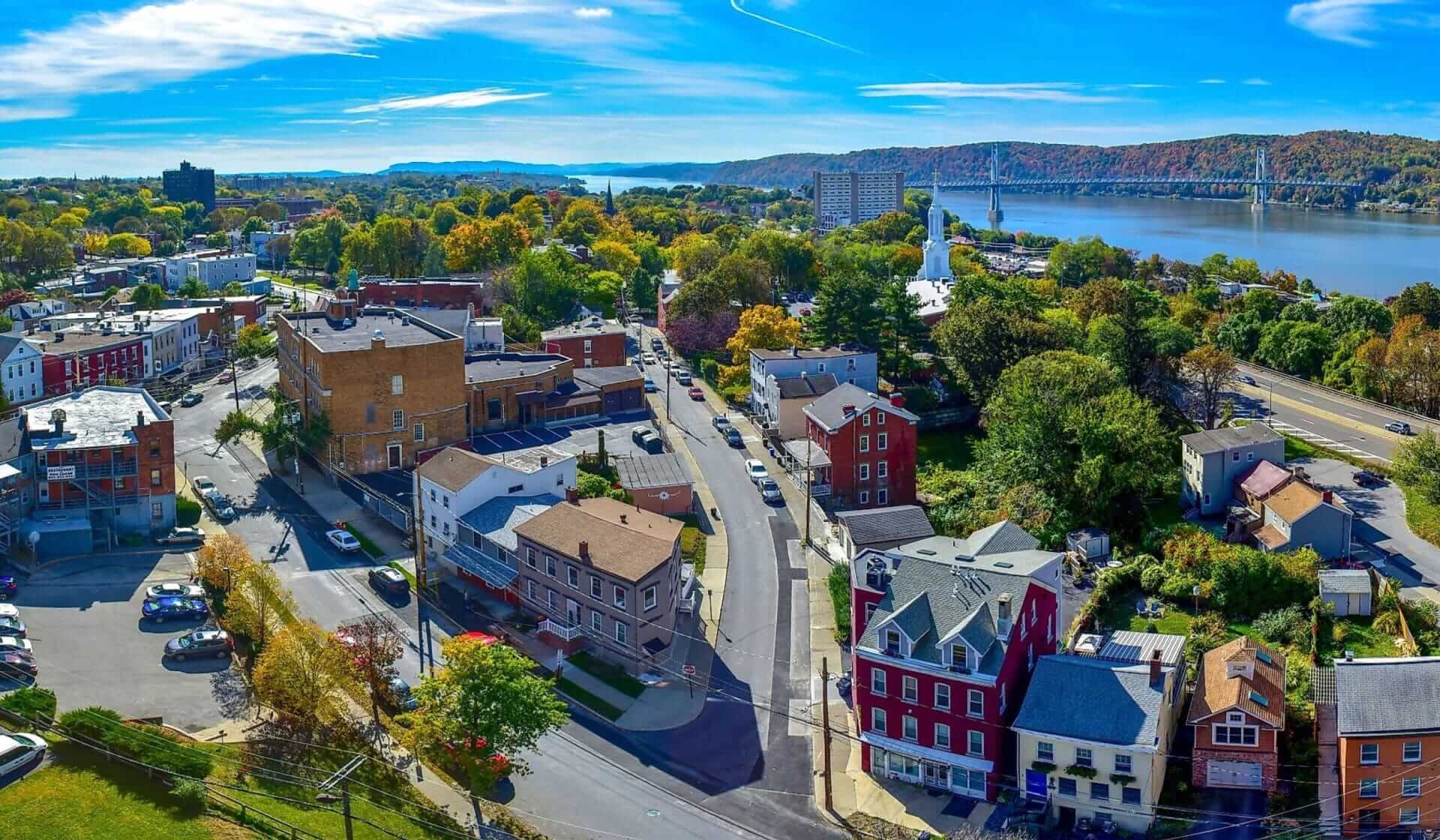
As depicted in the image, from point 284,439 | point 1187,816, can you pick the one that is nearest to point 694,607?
point 1187,816

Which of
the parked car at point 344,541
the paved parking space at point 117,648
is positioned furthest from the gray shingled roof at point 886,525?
the paved parking space at point 117,648

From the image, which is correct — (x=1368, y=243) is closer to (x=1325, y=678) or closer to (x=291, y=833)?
(x=1325, y=678)

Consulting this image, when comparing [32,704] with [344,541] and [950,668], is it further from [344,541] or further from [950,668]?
[950,668]

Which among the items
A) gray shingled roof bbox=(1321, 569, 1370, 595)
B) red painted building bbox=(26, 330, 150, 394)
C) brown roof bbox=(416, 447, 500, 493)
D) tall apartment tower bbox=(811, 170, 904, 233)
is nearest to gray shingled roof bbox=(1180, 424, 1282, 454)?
gray shingled roof bbox=(1321, 569, 1370, 595)

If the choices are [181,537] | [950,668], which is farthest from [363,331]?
[950,668]

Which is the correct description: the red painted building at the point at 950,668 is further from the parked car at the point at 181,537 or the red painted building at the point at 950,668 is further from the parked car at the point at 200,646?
the parked car at the point at 181,537

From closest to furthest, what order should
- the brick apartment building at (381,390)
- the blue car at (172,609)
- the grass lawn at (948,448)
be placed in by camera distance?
the blue car at (172,609) < the brick apartment building at (381,390) < the grass lawn at (948,448)
